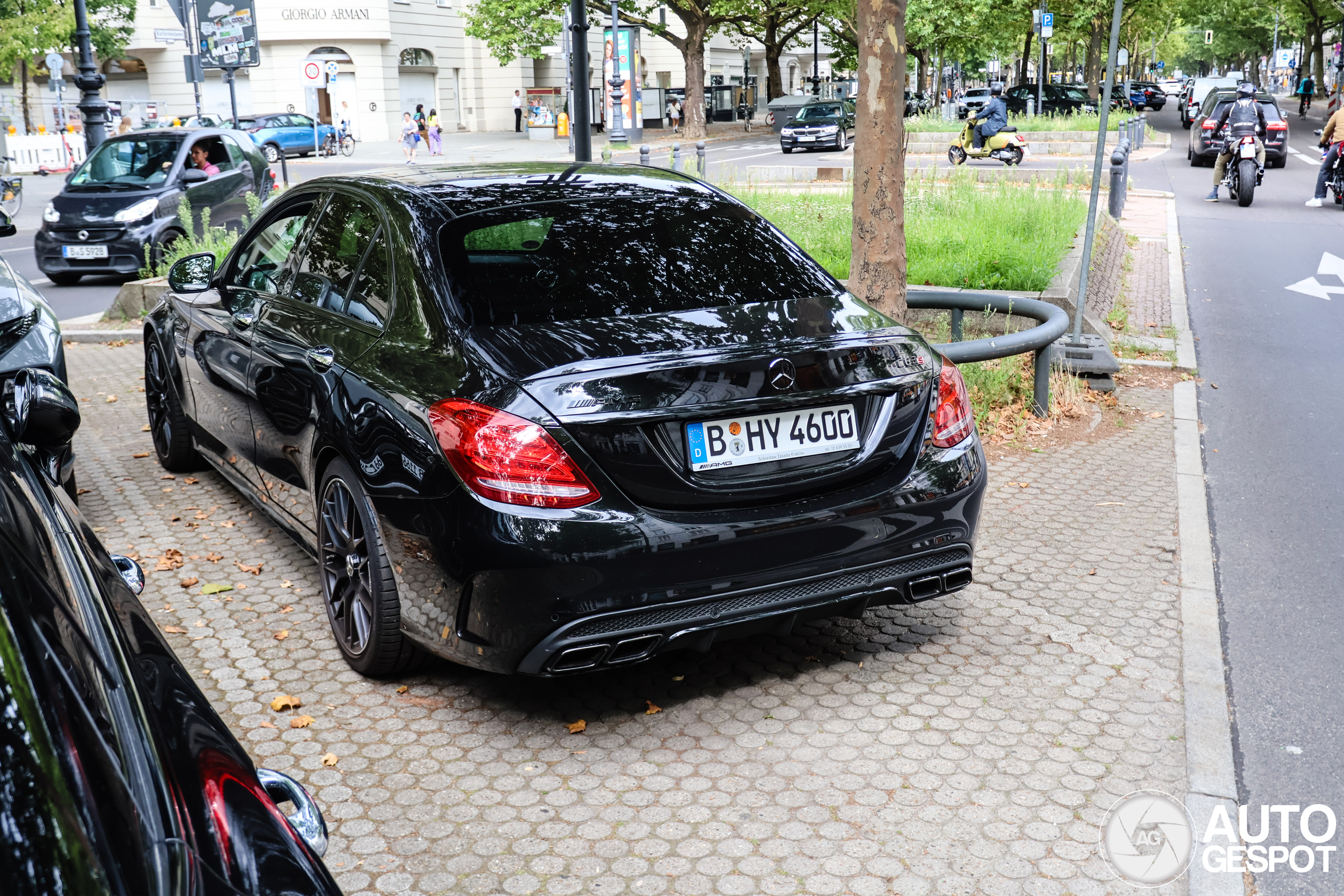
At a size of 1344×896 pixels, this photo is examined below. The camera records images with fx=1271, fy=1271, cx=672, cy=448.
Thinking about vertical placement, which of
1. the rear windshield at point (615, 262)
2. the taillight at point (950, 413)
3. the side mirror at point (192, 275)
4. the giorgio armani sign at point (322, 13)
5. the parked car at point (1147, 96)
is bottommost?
the taillight at point (950, 413)

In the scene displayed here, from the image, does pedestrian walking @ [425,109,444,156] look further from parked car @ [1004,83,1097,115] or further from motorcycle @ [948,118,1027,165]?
motorcycle @ [948,118,1027,165]

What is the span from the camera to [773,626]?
12.4 feet

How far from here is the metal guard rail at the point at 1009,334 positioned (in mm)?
6770

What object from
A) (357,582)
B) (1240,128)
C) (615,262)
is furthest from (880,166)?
(1240,128)

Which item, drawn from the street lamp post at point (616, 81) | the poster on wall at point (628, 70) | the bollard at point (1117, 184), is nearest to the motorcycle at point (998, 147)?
the bollard at point (1117, 184)

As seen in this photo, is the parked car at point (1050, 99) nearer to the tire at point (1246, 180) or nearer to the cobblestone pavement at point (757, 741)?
the tire at point (1246, 180)

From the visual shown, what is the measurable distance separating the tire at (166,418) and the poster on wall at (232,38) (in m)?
14.6

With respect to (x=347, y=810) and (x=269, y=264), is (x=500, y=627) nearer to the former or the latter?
(x=347, y=810)

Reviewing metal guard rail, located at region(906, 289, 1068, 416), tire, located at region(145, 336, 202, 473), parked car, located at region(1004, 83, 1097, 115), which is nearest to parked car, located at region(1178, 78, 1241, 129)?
parked car, located at region(1004, 83, 1097, 115)

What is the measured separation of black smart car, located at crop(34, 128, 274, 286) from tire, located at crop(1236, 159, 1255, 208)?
14.9 meters

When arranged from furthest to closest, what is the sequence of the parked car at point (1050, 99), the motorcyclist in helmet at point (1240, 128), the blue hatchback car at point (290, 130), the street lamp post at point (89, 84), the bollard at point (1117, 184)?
1. the parked car at point (1050, 99)
2. the blue hatchback car at point (290, 130)
3. the motorcyclist in helmet at point (1240, 128)
4. the street lamp post at point (89, 84)
5. the bollard at point (1117, 184)

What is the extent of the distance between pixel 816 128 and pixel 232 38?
2613 cm

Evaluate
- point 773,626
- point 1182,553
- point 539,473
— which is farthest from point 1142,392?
point 539,473

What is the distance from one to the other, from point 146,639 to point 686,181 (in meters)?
3.38
